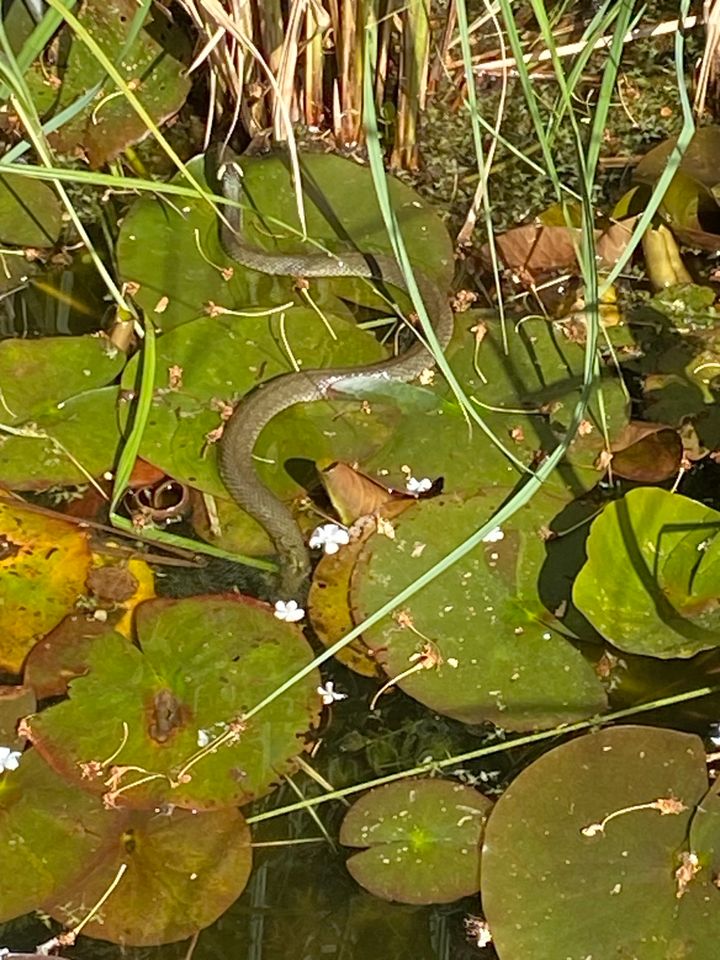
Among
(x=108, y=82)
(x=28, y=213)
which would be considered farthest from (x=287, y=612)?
(x=108, y=82)

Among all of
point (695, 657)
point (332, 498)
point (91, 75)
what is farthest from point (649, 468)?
point (91, 75)

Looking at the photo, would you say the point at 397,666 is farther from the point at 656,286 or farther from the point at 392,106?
the point at 392,106

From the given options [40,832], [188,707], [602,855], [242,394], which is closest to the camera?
[602,855]

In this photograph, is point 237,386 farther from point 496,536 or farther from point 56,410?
point 496,536

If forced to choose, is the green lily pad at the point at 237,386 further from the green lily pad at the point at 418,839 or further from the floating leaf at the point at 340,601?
the green lily pad at the point at 418,839

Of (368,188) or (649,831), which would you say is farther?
(368,188)

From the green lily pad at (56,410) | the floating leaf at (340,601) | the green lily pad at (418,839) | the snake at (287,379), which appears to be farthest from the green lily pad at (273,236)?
the green lily pad at (418,839)
